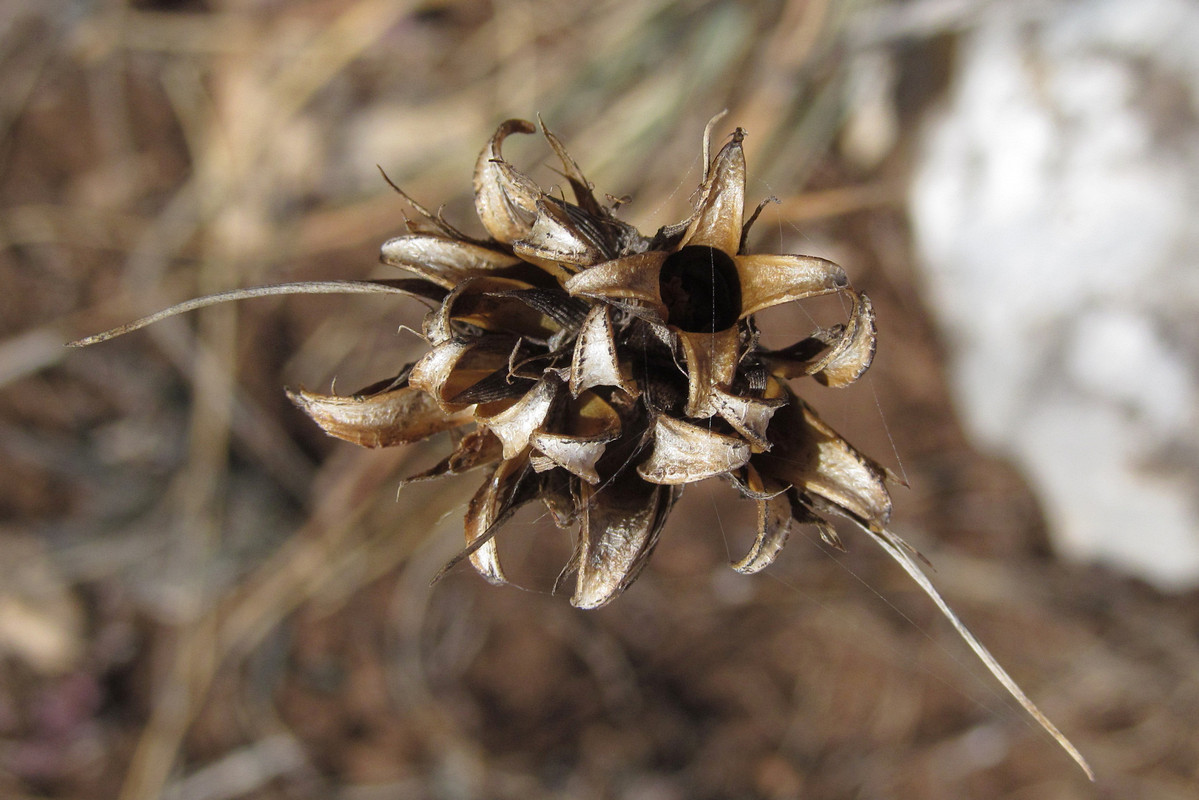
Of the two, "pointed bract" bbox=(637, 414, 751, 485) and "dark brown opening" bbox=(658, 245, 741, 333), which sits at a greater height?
"dark brown opening" bbox=(658, 245, 741, 333)

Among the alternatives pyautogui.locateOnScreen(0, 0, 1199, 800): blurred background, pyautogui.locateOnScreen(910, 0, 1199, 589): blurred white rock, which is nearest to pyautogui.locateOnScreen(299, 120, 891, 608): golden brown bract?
pyautogui.locateOnScreen(0, 0, 1199, 800): blurred background

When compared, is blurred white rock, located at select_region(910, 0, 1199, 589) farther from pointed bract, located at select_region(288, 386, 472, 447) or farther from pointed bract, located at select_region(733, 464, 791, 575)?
pointed bract, located at select_region(288, 386, 472, 447)

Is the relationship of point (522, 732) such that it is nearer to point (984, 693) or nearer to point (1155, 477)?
point (984, 693)

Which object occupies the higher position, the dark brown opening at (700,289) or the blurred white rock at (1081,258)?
the dark brown opening at (700,289)

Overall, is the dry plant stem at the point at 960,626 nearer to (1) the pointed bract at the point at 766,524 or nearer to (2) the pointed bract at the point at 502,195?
(1) the pointed bract at the point at 766,524

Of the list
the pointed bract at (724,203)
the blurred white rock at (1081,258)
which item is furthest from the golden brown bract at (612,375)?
the blurred white rock at (1081,258)

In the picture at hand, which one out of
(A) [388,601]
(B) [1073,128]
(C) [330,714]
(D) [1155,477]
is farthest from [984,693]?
(C) [330,714]

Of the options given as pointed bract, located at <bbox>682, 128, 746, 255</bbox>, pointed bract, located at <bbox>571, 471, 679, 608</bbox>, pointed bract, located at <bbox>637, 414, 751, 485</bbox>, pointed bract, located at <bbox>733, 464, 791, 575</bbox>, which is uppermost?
pointed bract, located at <bbox>682, 128, 746, 255</bbox>
